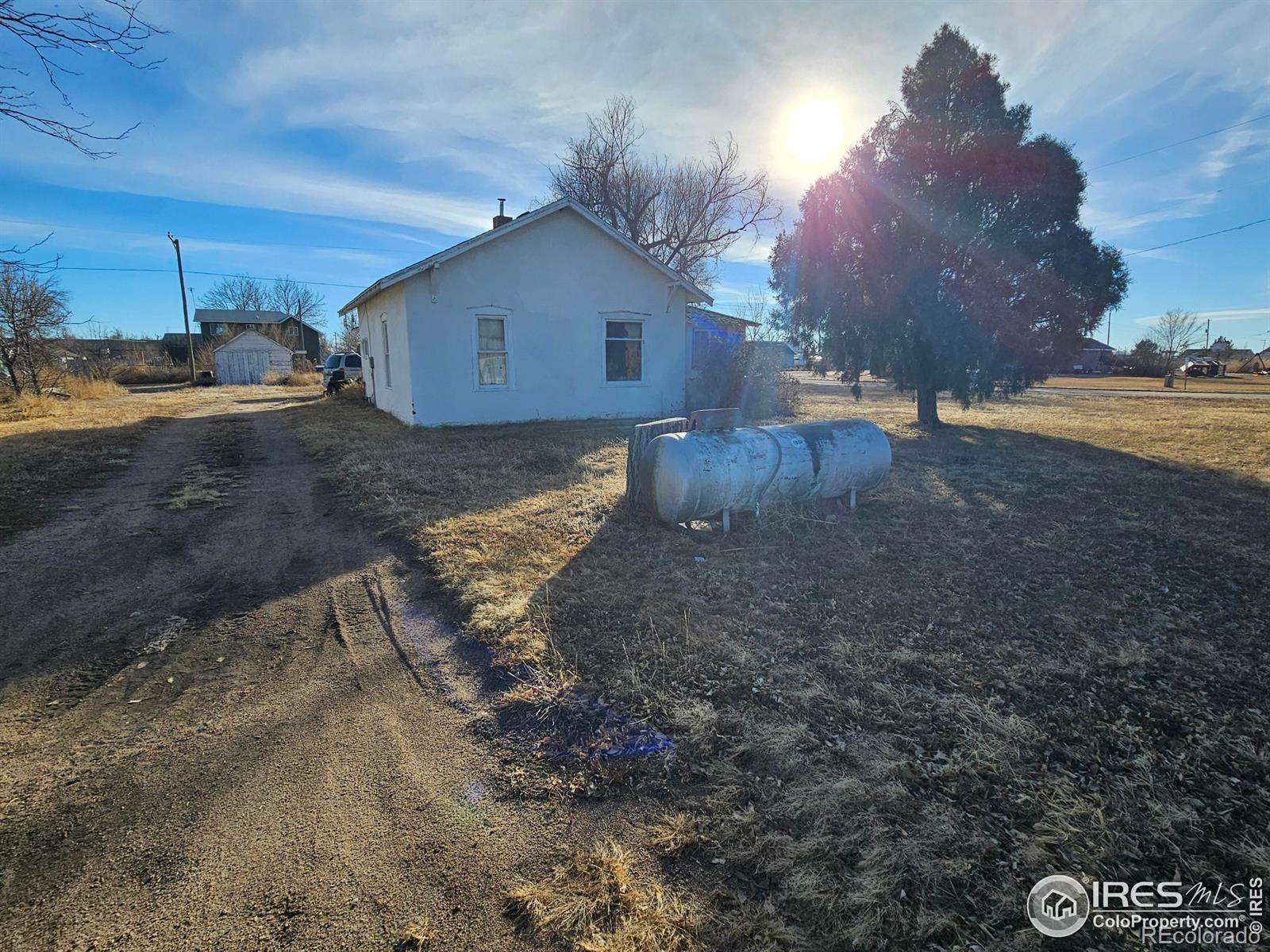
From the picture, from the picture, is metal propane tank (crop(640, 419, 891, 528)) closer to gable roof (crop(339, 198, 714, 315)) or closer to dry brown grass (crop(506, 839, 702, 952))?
dry brown grass (crop(506, 839, 702, 952))

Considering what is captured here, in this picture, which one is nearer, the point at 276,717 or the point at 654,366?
the point at 276,717

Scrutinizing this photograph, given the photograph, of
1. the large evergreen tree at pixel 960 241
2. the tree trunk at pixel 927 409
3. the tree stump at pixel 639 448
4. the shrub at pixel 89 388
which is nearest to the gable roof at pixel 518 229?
the large evergreen tree at pixel 960 241

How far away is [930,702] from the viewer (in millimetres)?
2791

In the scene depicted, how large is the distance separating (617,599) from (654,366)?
10.7 metres

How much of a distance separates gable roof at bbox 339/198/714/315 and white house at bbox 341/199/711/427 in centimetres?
3

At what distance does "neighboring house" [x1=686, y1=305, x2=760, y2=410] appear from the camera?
14.0 m

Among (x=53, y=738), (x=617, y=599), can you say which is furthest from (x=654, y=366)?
(x=53, y=738)

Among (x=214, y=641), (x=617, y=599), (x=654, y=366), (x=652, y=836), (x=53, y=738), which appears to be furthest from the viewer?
(x=654, y=366)

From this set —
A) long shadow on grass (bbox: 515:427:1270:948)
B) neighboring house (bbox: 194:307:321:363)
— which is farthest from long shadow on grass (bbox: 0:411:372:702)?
neighboring house (bbox: 194:307:321:363)

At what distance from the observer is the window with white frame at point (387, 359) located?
13678 millimetres

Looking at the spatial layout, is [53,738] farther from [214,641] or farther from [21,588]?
[21,588]

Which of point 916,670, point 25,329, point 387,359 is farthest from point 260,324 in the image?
point 916,670

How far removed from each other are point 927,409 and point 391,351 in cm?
1266

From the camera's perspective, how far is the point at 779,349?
14523 mm
